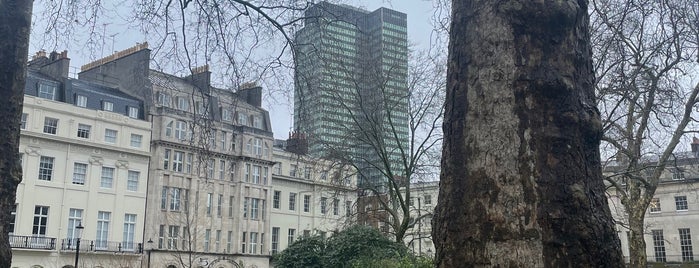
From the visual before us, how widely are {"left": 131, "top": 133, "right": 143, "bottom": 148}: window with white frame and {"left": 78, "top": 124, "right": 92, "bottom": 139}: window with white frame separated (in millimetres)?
3018

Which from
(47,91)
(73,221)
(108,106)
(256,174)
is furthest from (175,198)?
(47,91)

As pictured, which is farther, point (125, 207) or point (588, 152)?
point (125, 207)

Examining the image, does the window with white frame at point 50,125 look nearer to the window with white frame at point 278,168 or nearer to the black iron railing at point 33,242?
the black iron railing at point 33,242

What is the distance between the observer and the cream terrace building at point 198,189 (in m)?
42.8

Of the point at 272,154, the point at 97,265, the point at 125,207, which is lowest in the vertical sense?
the point at 97,265

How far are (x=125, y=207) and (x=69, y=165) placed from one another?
15.2ft

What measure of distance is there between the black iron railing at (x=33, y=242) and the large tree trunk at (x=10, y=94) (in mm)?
33407

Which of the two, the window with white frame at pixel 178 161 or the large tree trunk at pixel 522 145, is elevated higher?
the window with white frame at pixel 178 161

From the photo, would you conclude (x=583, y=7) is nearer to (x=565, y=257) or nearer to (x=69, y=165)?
(x=565, y=257)

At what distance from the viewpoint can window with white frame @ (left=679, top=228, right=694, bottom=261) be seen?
54.8 metres

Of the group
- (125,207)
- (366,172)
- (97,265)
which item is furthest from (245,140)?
(366,172)

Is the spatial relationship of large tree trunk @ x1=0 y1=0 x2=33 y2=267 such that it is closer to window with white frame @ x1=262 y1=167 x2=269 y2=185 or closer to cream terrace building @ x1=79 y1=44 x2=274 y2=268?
cream terrace building @ x1=79 y1=44 x2=274 y2=268

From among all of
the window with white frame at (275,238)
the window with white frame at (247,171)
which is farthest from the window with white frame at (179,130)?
the window with white frame at (275,238)

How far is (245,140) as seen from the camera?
4900 cm
